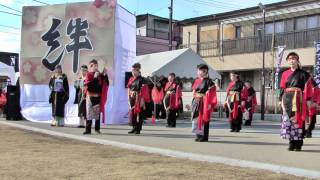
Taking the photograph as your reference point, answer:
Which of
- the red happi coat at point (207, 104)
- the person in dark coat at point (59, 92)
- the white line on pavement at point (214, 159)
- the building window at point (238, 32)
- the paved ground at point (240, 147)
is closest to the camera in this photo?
the white line on pavement at point (214, 159)

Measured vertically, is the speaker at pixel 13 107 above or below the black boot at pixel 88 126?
above

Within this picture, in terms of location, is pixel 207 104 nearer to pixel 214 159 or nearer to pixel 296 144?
pixel 296 144

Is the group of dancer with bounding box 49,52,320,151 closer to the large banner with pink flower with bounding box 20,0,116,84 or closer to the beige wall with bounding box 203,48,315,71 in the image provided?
the large banner with pink flower with bounding box 20,0,116,84

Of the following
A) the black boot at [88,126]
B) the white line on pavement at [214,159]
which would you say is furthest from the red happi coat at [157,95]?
the white line on pavement at [214,159]

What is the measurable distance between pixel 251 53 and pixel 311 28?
4.43 metres

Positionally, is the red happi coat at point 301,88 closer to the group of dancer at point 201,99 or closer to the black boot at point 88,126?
the group of dancer at point 201,99

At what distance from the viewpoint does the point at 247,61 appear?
107 feet

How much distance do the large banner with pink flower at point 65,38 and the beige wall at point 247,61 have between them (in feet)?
48.7

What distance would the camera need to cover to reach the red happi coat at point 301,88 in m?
9.98

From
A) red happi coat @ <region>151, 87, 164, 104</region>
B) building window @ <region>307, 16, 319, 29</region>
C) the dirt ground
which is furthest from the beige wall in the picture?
the dirt ground

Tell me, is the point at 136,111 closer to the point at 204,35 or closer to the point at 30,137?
the point at 30,137

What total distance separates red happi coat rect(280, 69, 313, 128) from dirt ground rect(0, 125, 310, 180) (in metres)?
2.41

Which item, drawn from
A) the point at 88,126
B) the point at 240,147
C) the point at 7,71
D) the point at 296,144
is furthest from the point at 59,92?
the point at 7,71

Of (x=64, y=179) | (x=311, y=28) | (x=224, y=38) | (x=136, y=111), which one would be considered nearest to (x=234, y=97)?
(x=136, y=111)
